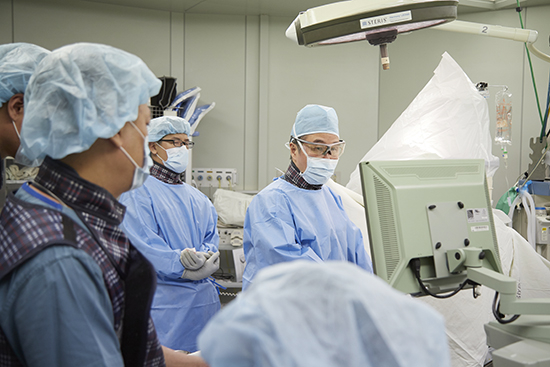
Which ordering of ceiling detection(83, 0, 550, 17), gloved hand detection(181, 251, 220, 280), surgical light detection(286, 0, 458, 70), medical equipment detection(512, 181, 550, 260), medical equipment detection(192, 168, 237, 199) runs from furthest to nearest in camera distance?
1. medical equipment detection(192, 168, 237, 199)
2. ceiling detection(83, 0, 550, 17)
3. medical equipment detection(512, 181, 550, 260)
4. gloved hand detection(181, 251, 220, 280)
5. surgical light detection(286, 0, 458, 70)

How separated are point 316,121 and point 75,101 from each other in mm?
1255

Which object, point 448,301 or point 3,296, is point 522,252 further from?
point 3,296

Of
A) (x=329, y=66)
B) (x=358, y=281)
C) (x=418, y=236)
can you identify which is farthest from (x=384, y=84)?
(x=358, y=281)

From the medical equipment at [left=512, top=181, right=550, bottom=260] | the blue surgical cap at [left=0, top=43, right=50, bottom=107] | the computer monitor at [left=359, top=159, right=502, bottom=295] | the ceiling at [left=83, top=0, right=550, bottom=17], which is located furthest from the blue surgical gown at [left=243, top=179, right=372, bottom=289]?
the ceiling at [left=83, top=0, right=550, bottom=17]

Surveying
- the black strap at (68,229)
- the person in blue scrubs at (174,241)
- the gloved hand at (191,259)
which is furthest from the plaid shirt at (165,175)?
the black strap at (68,229)

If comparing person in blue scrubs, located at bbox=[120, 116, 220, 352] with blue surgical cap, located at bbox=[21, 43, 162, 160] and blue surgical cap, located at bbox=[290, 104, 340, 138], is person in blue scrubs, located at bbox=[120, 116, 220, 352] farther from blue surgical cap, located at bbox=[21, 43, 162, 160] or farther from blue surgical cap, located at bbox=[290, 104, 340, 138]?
blue surgical cap, located at bbox=[21, 43, 162, 160]

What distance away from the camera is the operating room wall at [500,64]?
4.10 meters

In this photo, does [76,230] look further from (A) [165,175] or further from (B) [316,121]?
(A) [165,175]

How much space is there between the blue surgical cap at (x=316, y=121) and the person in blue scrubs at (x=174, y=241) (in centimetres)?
71

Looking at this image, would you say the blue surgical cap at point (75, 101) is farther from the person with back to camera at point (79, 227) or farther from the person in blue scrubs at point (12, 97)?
the person in blue scrubs at point (12, 97)

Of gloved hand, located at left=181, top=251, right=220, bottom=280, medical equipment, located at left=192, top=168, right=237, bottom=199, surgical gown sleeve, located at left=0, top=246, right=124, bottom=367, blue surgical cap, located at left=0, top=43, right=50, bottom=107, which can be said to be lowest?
gloved hand, located at left=181, top=251, right=220, bottom=280

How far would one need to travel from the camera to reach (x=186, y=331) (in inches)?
81.1

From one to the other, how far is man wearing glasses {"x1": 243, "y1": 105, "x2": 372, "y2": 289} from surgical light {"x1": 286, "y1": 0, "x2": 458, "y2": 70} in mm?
587

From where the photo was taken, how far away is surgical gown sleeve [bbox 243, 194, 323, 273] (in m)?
1.67
